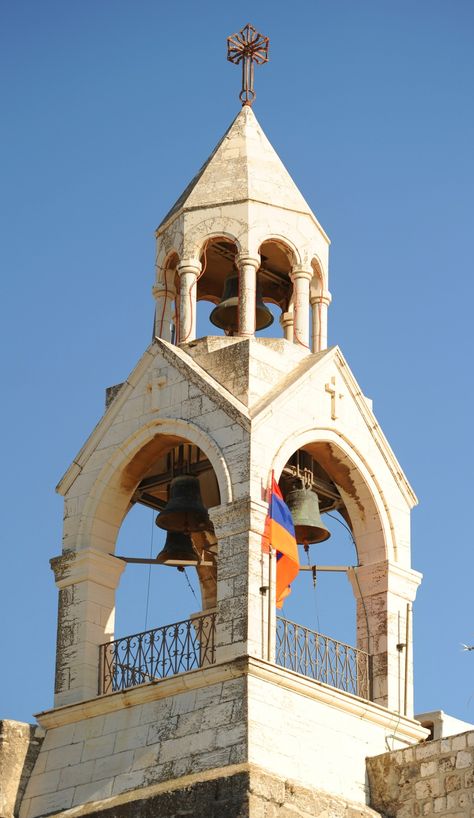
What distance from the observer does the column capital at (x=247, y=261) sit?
27.3 metres

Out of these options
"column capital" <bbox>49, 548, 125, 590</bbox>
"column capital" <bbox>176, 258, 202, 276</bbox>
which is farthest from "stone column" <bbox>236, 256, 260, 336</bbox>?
"column capital" <bbox>49, 548, 125, 590</bbox>

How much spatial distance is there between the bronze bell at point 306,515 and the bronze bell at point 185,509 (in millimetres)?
1094

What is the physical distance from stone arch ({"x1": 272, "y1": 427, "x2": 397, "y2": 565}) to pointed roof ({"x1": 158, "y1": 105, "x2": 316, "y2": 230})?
319 cm

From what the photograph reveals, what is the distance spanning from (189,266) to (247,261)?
777 mm

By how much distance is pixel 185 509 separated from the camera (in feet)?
88.7

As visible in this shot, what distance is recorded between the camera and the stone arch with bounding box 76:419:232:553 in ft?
88.2

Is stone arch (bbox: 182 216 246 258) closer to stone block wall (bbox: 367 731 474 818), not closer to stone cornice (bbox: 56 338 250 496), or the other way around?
stone cornice (bbox: 56 338 250 496)

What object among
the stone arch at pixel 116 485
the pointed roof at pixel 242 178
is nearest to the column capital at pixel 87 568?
the stone arch at pixel 116 485

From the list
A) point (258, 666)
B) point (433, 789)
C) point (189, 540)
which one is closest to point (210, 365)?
point (189, 540)

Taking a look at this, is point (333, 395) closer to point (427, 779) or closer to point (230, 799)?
point (427, 779)

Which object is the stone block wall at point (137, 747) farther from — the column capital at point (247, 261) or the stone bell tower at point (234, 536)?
the column capital at point (247, 261)

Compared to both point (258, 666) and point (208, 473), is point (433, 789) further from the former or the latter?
point (208, 473)

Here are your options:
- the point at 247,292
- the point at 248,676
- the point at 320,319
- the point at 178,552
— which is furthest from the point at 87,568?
the point at 320,319

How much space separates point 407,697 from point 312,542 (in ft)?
8.23
